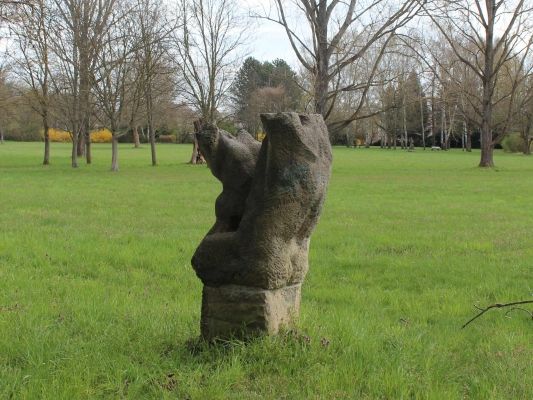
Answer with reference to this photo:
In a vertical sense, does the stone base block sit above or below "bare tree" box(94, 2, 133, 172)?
below

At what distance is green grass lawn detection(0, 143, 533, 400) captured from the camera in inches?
139

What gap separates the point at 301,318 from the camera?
4.53m

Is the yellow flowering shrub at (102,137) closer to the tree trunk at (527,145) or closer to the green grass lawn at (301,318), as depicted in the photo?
the tree trunk at (527,145)

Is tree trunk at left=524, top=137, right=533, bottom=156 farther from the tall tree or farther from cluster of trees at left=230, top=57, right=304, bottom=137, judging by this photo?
the tall tree

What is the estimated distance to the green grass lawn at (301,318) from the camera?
354cm

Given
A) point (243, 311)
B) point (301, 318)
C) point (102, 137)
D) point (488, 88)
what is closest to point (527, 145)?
point (488, 88)

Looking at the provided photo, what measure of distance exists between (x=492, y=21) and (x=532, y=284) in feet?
89.5

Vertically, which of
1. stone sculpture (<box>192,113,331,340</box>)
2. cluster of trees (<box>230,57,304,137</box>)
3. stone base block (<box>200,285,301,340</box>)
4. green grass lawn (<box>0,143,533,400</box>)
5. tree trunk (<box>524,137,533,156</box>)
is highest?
cluster of trees (<box>230,57,304,137</box>)

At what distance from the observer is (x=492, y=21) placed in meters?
30.1

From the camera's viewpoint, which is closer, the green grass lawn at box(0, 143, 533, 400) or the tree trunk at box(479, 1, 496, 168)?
the green grass lawn at box(0, 143, 533, 400)

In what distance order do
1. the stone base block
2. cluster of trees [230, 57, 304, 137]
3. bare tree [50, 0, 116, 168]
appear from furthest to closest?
cluster of trees [230, 57, 304, 137], bare tree [50, 0, 116, 168], the stone base block

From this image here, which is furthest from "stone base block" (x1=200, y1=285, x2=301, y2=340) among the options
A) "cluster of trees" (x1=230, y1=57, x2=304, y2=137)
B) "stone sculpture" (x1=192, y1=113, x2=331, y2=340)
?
"cluster of trees" (x1=230, y1=57, x2=304, y2=137)

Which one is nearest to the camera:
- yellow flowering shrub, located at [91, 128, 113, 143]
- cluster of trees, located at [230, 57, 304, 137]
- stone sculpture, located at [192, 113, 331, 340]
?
stone sculpture, located at [192, 113, 331, 340]

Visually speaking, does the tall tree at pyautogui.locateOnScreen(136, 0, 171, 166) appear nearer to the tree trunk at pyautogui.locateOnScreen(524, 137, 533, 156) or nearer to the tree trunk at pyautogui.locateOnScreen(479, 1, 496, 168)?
the tree trunk at pyautogui.locateOnScreen(479, 1, 496, 168)
